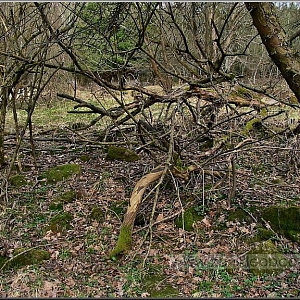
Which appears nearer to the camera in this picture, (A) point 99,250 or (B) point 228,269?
(B) point 228,269

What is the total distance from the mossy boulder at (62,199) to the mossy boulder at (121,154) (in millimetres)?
1729

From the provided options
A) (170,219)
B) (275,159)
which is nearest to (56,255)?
(170,219)

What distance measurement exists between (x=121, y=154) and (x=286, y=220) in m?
3.87

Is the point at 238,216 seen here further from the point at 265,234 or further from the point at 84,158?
the point at 84,158

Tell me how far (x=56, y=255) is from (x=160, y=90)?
19.8 feet

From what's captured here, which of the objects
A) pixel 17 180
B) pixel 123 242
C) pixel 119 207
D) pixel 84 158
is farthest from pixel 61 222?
pixel 84 158

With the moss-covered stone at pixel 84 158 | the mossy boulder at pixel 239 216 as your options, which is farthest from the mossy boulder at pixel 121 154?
the mossy boulder at pixel 239 216

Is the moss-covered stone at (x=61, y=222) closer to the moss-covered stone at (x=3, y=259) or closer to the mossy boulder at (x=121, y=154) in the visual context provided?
the moss-covered stone at (x=3, y=259)

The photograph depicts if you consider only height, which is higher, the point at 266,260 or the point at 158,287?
the point at 266,260

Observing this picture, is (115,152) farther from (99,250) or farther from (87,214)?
(99,250)

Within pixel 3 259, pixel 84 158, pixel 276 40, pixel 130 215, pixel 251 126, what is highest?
pixel 276 40

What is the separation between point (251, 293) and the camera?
4016 millimetres

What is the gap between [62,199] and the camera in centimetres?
640

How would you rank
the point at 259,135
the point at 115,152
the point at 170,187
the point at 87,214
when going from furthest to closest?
the point at 259,135 < the point at 115,152 < the point at 170,187 < the point at 87,214
